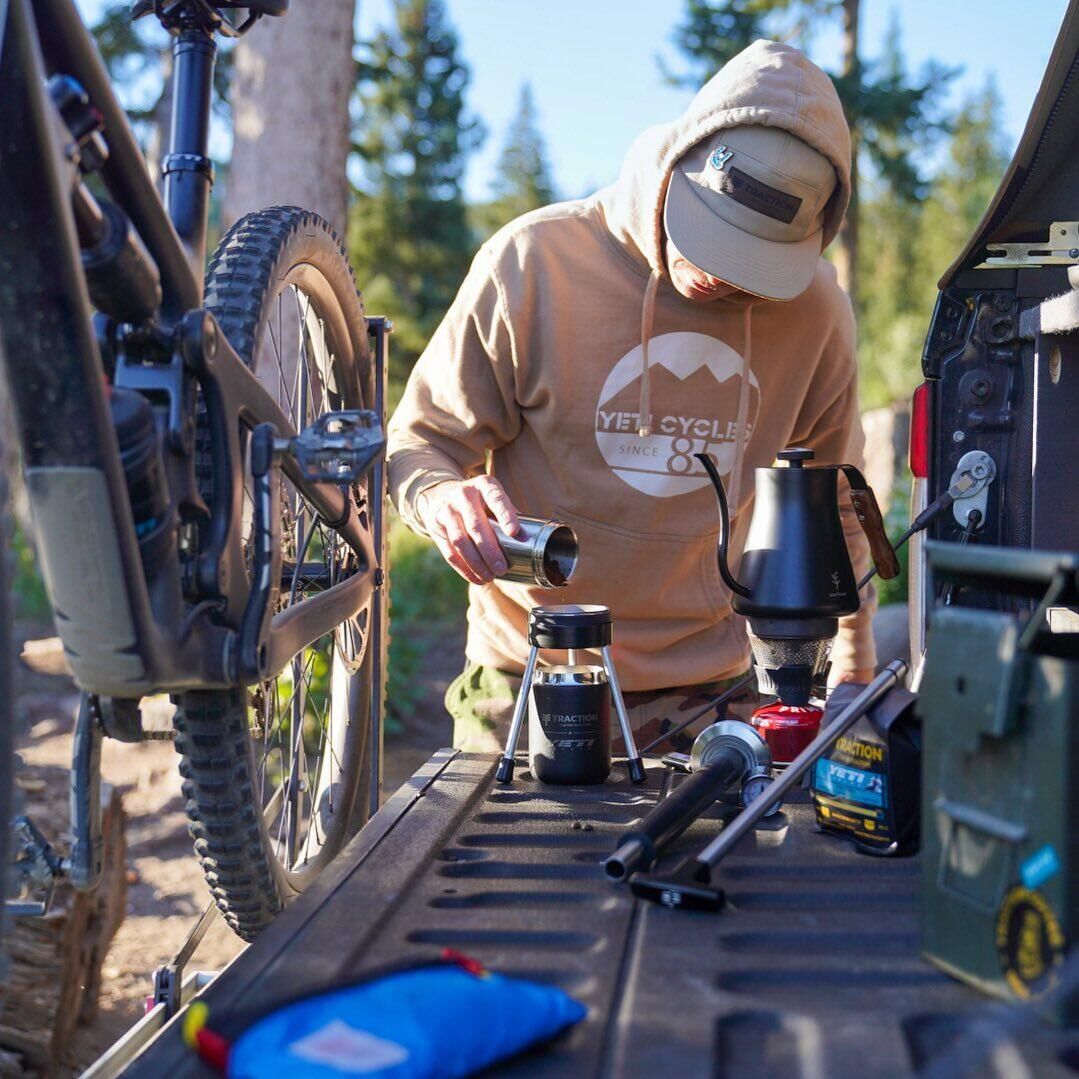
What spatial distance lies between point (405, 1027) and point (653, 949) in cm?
38

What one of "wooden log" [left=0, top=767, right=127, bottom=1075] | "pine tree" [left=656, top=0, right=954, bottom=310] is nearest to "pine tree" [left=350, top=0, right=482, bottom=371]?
"pine tree" [left=656, top=0, right=954, bottom=310]

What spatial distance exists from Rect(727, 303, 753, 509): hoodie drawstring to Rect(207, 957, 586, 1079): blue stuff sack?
6.03 feet

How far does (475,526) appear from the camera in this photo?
224 cm

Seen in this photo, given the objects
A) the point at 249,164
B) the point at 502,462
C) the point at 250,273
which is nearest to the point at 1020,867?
the point at 250,273

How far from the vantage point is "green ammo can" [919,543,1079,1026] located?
1.12 m

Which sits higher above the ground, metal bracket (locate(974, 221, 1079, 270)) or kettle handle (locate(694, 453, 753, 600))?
metal bracket (locate(974, 221, 1079, 270))

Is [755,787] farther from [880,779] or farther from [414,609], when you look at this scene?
[414,609]

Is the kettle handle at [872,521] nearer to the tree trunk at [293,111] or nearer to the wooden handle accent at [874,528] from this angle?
the wooden handle accent at [874,528]

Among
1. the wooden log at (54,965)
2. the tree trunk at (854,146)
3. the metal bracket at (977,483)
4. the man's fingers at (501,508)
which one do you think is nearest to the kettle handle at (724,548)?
the man's fingers at (501,508)

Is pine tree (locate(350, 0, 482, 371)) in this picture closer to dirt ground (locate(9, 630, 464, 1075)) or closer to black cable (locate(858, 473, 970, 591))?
dirt ground (locate(9, 630, 464, 1075))

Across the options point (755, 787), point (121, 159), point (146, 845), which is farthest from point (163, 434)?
point (146, 845)

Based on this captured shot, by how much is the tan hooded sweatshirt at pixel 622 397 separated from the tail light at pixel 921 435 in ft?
1.75

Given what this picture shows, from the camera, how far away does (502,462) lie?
9.93 feet

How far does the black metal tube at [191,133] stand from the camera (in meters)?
1.96
